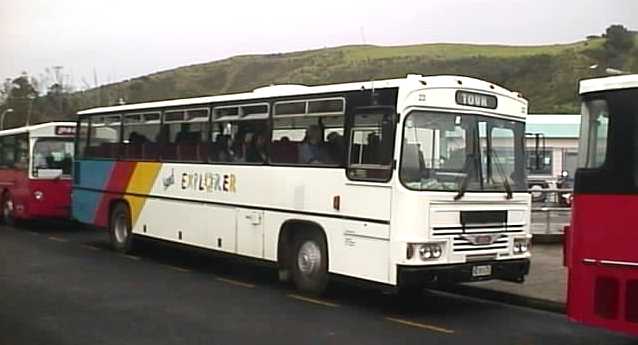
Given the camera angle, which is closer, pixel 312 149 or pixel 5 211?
pixel 312 149

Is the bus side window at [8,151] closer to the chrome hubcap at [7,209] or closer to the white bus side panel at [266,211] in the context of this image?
the chrome hubcap at [7,209]

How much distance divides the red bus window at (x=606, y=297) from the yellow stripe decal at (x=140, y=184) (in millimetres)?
9803

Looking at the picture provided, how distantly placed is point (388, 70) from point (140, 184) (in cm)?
6244

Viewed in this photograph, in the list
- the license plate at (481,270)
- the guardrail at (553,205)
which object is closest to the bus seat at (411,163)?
the license plate at (481,270)

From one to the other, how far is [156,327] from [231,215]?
448 cm

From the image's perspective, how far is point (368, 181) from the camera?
1170cm

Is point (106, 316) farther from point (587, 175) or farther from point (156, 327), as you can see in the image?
point (587, 175)

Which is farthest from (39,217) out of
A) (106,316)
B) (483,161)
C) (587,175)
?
(587,175)

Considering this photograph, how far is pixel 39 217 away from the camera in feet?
76.4

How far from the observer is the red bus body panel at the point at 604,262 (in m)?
8.34

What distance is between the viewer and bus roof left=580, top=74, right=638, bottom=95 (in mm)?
8477

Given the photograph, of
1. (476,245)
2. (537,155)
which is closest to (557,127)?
(537,155)

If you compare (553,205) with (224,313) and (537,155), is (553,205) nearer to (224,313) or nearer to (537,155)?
(537,155)

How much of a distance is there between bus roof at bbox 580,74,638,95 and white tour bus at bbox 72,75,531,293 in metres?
2.84
